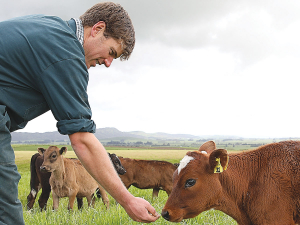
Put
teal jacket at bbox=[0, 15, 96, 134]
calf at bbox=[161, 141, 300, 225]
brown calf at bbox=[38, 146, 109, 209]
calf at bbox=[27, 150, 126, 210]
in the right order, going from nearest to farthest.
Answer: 1. teal jacket at bbox=[0, 15, 96, 134]
2. calf at bbox=[161, 141, 300, 225]
3. brown calf at bbox=[38, 146, 109, 209]
4. calf at bbox=[27, 150, 126, 210]

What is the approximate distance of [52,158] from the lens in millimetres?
10383

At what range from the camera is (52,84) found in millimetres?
2422

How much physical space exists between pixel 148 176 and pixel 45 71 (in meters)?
11.0

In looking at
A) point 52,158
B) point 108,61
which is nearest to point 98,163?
point 108,61

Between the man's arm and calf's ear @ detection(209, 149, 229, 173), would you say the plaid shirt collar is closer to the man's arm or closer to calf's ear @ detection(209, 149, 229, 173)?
the man's arm

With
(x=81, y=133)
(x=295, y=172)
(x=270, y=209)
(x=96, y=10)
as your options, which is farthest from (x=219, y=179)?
(x=96, y=10)

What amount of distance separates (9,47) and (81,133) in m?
0.99

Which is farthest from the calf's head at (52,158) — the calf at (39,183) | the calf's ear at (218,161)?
the calf's ear at (218,161)

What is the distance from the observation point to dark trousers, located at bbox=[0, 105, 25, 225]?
2.45 meters

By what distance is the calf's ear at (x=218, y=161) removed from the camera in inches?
171

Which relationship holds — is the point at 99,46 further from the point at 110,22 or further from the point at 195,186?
the point at 195,186

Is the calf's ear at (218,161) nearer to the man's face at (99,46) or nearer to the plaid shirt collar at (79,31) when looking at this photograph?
the man's face at (99,46)

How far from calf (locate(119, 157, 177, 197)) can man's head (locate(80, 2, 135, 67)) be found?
10.4 metres

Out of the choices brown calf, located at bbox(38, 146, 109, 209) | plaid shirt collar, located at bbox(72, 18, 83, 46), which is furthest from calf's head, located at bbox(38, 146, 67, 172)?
plaid shirt collar, located at bbox(72, 18, 83, 46)
